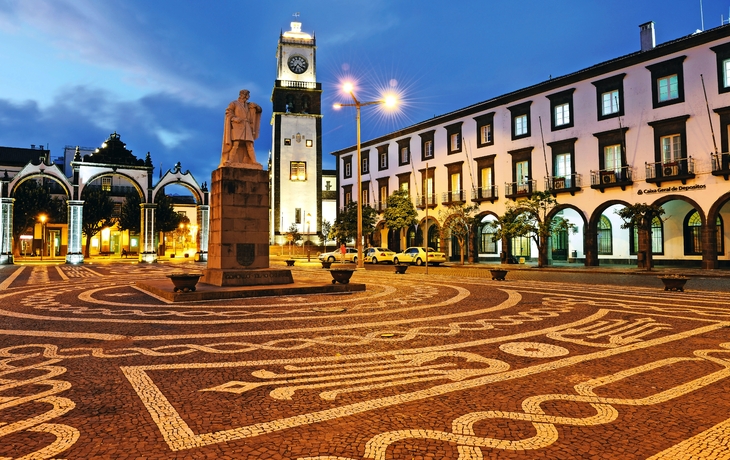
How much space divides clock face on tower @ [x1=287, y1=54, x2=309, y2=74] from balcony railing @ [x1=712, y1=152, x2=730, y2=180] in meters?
46.0

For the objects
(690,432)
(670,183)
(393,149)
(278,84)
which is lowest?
(690,432)

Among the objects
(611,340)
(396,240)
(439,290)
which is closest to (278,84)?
(396,240)

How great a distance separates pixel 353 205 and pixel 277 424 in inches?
1636

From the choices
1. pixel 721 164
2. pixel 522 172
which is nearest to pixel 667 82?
pixel 721 164

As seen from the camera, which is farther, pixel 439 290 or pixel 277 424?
pixel 439 290

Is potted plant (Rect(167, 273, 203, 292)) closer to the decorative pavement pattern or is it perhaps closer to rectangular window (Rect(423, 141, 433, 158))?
the decorative pavement pattern

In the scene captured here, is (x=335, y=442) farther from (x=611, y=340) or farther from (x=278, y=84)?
(x=278, y=84)

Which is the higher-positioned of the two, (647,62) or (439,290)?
(647,62)

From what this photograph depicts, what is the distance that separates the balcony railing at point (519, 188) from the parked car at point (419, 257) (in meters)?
6.41

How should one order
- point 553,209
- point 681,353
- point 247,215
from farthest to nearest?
1. point 553,209
2. point 247,215
3. point 681,353

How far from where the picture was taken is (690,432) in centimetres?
367

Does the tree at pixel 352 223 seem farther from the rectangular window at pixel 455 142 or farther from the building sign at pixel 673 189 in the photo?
the building sign at pixel 673 189

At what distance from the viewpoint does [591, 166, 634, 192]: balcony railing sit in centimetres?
2809

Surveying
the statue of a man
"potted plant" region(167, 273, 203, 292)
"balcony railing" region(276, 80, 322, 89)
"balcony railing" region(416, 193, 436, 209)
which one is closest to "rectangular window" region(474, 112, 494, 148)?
"balcony railing" region(416, 193, 436, 209)
